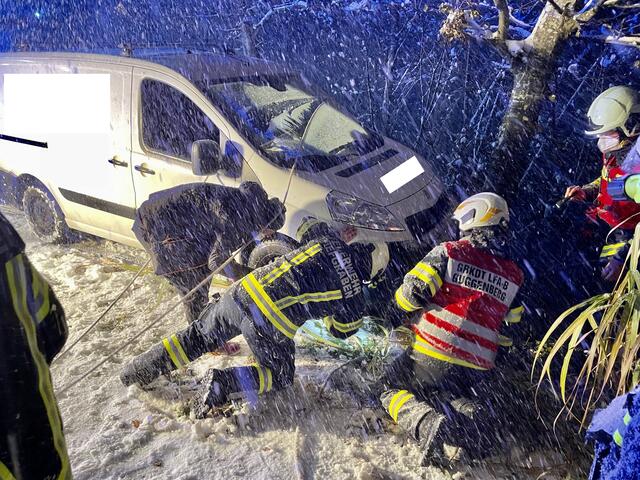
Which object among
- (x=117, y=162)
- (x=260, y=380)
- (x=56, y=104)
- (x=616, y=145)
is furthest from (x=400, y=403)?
(x=56, y=104)

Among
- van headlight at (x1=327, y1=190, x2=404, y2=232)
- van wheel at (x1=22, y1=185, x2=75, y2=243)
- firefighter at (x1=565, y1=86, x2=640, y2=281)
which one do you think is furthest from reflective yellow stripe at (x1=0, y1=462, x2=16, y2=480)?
van wheel at (x1=22, y1=185, x2=75, y2=243)

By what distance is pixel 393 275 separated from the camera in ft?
12.8

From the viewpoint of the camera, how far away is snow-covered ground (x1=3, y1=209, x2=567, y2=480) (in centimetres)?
265

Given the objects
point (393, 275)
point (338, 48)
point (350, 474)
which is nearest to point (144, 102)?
point (393, 275)

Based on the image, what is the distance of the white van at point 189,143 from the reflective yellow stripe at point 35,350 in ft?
8.56

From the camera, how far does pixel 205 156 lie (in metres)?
3.81

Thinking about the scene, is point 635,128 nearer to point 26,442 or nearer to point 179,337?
point 179,337

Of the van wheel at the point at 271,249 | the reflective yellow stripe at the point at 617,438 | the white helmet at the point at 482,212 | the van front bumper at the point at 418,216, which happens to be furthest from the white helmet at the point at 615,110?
the reflective yellow stripe at the point at 617,438

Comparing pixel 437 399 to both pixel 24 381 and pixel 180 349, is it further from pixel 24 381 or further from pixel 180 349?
pixel 24 381

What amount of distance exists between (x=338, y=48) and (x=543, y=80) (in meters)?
4.11

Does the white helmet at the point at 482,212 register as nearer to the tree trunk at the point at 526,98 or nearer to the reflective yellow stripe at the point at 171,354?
the reflective yellow stripe at the point at 171,354

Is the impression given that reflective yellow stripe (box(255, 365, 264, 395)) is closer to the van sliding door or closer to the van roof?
the van sliding door

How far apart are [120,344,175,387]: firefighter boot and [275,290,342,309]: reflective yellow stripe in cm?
77

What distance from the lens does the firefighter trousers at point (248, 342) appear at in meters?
2.94
